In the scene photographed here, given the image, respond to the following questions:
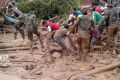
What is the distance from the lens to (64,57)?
13.8 metres

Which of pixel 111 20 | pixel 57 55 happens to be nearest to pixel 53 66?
pixel 57 55

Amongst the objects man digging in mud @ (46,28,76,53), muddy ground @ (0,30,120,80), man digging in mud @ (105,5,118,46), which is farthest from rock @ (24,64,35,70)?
man digging in mud @ (105,5,118,46)

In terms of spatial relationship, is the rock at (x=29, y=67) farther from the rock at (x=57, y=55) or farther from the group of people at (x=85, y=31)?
the group of people at (x=85, y=31)

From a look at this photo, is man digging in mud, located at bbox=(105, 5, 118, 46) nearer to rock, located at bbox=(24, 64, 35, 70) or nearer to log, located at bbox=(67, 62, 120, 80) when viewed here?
log, located at bbox=(67, 62, 120, 80)

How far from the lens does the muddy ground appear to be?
38.5 ft

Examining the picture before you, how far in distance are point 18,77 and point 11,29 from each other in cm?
1097

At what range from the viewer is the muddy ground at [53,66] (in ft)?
38.5

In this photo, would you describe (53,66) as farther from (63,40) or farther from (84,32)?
(84,32)

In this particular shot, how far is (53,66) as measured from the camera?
42.5ft

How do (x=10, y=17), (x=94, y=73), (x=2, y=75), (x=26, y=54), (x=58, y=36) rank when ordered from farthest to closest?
(x=10, y=17) < (x=26, y=54) < (x=58, y=36) < (x=2, y=75) < (x=94, y=73)

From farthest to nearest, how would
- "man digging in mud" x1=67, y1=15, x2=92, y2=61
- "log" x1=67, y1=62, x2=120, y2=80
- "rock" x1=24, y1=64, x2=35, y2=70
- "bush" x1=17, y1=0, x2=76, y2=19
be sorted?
"bush" x1=17, y1=0, x2=76, y2=19 < "rock" x1=24, y1=64, x2=35, y2=70 < "man digging in mud" x1=67, y1=15, x2=92, y2=61 < "log" x1=67, y1=62, x2=120, y2=80

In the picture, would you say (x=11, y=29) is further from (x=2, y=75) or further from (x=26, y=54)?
(x=2, y=75)

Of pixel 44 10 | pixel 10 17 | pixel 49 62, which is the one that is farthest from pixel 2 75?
pixel 44 10

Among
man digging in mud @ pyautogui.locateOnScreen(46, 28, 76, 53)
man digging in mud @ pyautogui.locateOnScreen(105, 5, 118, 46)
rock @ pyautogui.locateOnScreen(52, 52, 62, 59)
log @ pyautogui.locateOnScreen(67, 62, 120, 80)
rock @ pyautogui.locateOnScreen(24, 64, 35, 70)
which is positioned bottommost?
log @ pyautogui.locateOnScreen(67, 62, 120, 80)
